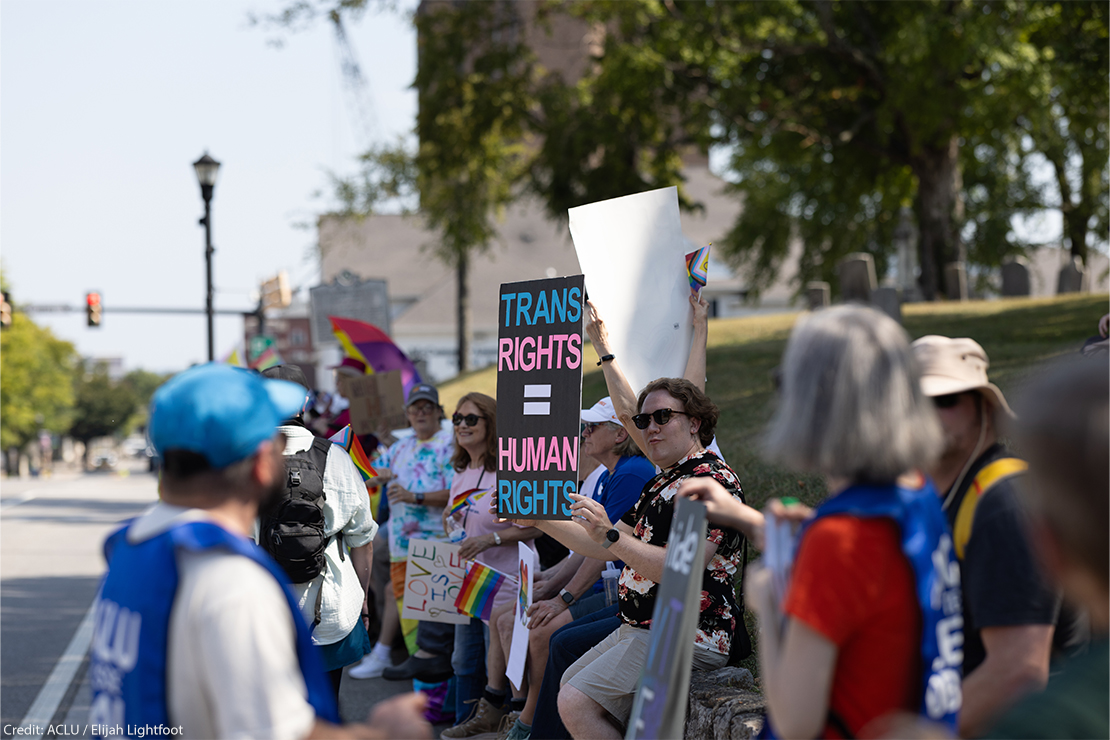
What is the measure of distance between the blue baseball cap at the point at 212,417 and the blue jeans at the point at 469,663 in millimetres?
4371

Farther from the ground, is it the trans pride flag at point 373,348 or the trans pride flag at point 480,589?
the trans pride flag at point 373,348

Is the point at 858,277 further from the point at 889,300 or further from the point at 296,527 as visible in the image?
the point at 296,527

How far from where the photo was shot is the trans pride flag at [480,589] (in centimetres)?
577

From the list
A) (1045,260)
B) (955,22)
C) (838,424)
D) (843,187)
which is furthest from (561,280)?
(1045,260)

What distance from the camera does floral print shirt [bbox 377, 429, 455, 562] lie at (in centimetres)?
706

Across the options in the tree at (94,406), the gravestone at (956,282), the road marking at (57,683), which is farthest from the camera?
the tree at (94,406)

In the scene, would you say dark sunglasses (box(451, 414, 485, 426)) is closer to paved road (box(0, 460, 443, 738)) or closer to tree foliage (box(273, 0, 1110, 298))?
paved road (box(0, 460, 443, 738))

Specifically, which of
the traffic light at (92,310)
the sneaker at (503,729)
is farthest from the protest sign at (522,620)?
the traffic light at (92,310)

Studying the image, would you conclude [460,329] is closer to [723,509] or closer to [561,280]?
[561,280]

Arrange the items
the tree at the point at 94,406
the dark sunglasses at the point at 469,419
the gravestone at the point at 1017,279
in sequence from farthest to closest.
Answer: the tree at the point at 94,406 → the gravestone at the point at 1017,279 → the dark sunglasses at the point at 469,419

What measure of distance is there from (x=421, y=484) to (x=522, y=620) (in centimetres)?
232

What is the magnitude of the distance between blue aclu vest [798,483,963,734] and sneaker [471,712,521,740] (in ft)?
12.3

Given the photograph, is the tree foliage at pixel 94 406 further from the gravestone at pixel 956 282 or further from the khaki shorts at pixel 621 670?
the khaki shorts at pixel 621 670

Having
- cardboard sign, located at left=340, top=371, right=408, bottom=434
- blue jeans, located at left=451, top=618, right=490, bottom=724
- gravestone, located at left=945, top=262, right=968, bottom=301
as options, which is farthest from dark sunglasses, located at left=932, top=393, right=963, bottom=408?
gravestone, located at left=945, top=262, right=968, bottom=301
